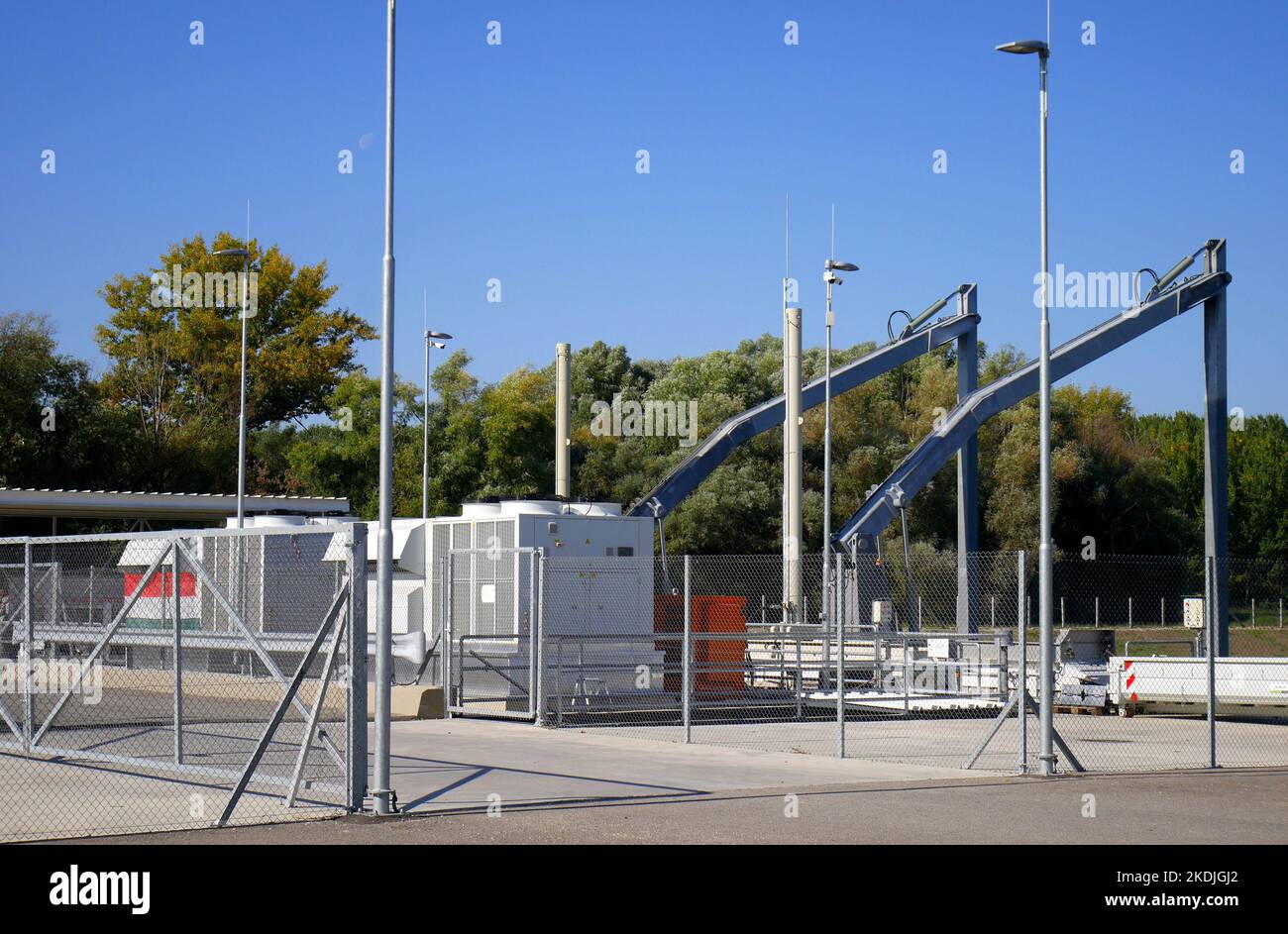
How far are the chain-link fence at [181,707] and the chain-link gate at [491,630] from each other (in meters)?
2.44

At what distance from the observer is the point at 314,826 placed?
11.5 metres

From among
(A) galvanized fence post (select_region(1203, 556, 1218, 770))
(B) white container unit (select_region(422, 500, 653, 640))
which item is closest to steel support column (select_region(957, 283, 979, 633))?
(B) white container unit (select_region(422, 500, 653, 640))

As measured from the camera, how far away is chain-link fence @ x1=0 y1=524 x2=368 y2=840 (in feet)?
39.5

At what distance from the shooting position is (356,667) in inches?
469

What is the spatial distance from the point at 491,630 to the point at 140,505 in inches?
828

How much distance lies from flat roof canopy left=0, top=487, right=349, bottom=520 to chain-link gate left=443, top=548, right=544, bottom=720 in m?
13.5

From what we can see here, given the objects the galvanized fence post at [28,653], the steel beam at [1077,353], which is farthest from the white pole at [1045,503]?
the steel beam at [1077,353]

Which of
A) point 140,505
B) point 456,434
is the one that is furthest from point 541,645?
point 456,434

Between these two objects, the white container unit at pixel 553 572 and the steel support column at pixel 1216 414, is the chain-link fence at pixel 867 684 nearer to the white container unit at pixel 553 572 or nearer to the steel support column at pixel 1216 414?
the white container unit at pixel 553 572

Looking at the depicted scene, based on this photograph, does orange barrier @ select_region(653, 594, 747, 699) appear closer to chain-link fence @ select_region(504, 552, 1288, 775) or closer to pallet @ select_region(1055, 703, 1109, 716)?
chain-link fence @ select_region(504, 552, 1288, 775)

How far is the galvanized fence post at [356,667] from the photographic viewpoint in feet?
38.8

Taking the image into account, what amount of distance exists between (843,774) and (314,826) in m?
6.48
